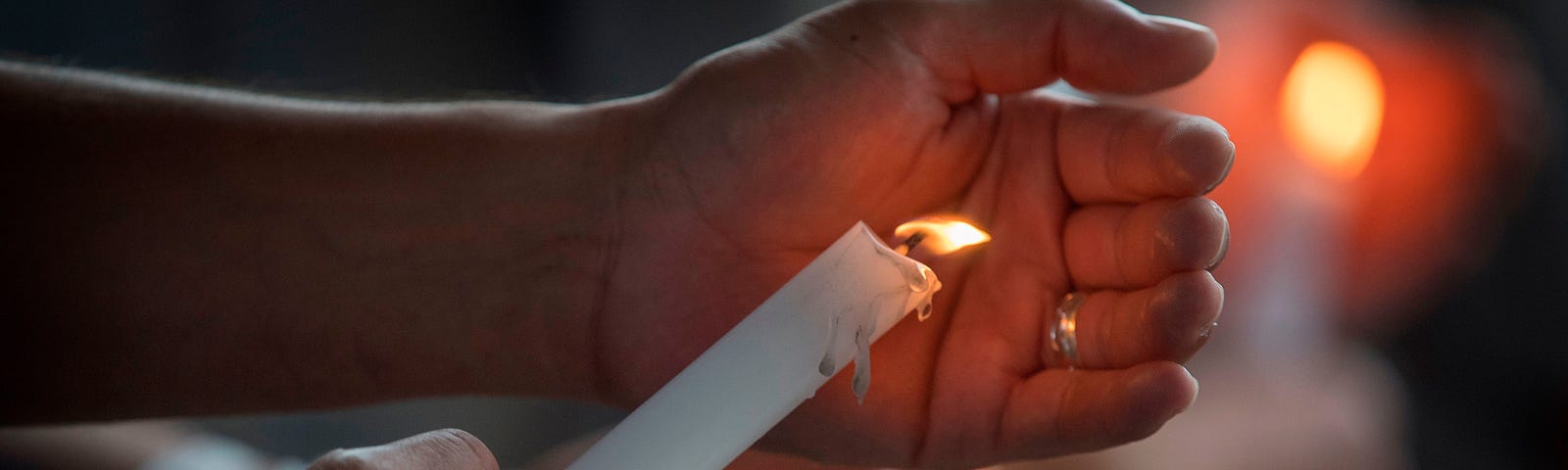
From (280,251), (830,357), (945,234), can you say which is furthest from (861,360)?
(280,251)

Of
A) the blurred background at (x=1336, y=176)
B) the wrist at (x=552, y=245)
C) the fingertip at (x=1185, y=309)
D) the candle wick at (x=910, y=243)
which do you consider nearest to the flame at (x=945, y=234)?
the candle wick at (x=910, y=243)

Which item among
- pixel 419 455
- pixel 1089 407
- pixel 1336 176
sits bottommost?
pixel 1336 176

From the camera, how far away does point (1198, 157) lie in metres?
0.56

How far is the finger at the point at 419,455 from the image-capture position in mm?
333

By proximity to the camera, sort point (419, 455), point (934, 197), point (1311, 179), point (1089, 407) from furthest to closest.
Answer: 1. point (1311, 179)
2. point (934, 197)
3. point (1089, 407)
4. point (419, 455)

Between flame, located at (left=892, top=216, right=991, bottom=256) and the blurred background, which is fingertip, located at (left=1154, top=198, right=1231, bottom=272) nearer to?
flame, located at (left=892, top=216, right=991, bottom=256)

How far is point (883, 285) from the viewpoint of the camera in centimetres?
49

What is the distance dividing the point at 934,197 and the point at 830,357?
26cm

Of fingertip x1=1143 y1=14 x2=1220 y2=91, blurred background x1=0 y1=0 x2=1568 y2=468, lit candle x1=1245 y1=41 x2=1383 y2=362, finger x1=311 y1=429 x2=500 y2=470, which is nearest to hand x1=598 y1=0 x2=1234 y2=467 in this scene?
fingertip x1=1143 y1=14 x2=1220 y2=91

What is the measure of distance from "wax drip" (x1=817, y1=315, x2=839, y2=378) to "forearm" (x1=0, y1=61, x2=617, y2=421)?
30cm

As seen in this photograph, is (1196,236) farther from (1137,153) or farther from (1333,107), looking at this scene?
(1333,107)

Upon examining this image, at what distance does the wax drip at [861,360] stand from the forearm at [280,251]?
→ 29cm

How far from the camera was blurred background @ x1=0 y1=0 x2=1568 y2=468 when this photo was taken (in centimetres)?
143

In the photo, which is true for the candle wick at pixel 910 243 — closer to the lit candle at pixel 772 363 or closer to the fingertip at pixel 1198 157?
the lit candle at pixel 772 363
